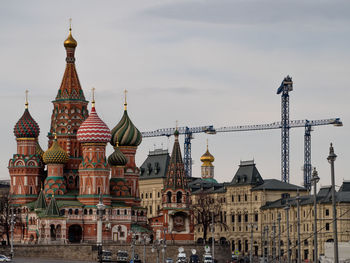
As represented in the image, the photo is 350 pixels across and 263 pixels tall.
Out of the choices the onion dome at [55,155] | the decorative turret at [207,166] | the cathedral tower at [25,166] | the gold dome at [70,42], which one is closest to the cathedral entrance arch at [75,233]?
the cathedral tower at [25,166]

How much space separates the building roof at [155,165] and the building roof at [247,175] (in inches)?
830

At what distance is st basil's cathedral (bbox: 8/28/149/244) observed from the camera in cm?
Result: 13112

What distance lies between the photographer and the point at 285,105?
199750 mm

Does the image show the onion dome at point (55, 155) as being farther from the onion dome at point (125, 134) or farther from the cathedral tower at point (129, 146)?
the onion dome at point (125, 134)

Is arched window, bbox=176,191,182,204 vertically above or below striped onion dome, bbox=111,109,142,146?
below

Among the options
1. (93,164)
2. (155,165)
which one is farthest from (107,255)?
(155,165)

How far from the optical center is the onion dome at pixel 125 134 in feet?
472

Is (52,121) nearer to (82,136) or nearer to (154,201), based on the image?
(82,136)

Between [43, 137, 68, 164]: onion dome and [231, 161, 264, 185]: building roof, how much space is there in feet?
130

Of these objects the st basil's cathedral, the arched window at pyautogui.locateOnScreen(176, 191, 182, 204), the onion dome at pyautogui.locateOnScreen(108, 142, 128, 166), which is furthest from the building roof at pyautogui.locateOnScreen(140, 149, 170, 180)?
the arched window at pyautogui.locateOnScreen(176, 191, 182, 204)

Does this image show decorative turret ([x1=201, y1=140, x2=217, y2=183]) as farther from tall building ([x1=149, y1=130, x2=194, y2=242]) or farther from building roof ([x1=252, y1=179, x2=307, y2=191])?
tall building ([x1=149, y1=130, x2=194, y2=242])

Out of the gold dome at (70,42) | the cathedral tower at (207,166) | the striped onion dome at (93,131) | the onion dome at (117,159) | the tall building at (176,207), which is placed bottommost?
the tall building at (176,207)

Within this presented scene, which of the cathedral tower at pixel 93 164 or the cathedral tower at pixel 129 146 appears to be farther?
the cathedral tower at pixel 129 146

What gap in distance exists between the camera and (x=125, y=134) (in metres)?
144
